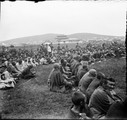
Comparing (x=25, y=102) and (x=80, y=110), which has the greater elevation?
(x=80, y=110)

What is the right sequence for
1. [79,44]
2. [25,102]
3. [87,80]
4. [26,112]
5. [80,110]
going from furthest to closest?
[79,44]
[25,102]
[87,80]
[26,112]
[80,110]

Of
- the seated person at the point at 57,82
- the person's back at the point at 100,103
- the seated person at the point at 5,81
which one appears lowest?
the seated person at the point at 5,81

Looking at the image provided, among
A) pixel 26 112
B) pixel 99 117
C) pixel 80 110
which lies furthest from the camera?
pixel 26 112

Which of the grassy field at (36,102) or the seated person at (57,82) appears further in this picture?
the seated person at (57,82)

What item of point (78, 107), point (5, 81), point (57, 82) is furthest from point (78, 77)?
point (78, 107)

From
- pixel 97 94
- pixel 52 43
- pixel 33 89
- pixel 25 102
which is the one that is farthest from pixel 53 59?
pixel 97 94

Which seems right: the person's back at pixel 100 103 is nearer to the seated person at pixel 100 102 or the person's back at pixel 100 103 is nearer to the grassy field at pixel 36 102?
the seated person at pixel 100 102

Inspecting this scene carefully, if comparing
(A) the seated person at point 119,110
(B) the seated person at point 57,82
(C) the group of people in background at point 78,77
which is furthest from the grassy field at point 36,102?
(A) the seated person at point 119,110

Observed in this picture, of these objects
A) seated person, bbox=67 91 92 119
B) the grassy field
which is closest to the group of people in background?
seated person, bbox=67 91 92 119

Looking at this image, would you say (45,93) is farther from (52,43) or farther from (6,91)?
(52,43)

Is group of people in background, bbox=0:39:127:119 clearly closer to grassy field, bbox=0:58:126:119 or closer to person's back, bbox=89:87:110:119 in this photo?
person's back, bbox=89:87:110:119

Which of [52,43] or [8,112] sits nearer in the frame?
[8,112]
